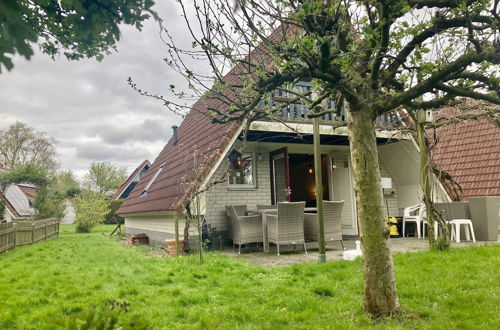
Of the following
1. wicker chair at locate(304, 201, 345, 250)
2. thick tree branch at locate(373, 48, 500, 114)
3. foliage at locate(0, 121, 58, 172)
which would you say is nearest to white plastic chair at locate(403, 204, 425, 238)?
wicker chair at locate(304, 201, 345, 250)

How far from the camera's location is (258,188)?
9711mm

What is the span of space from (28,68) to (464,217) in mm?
9356

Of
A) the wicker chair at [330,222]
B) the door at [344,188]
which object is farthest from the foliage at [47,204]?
the wicker chair at [330,222]

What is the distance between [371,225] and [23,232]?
36.8 feet

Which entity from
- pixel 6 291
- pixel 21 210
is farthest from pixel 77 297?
pixel 21 210

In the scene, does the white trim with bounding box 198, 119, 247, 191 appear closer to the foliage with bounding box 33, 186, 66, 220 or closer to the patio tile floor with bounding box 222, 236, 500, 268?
the patio tile floor with bounding box 222, 236, 500, 268

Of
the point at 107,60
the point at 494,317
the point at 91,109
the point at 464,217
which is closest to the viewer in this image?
the point at 107,60

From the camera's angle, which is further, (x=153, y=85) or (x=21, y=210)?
(x=21, y=210)

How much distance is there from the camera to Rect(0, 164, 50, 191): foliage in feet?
50.4

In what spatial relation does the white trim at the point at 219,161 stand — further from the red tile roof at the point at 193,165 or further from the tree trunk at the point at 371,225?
the tree trunk at the point at 371,225

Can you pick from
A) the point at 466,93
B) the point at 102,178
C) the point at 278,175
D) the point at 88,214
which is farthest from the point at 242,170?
the point at 102,178

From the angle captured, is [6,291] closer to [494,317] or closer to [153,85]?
[153,85]

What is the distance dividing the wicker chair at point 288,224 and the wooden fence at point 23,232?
7.27 m

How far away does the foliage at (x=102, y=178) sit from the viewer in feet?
118
